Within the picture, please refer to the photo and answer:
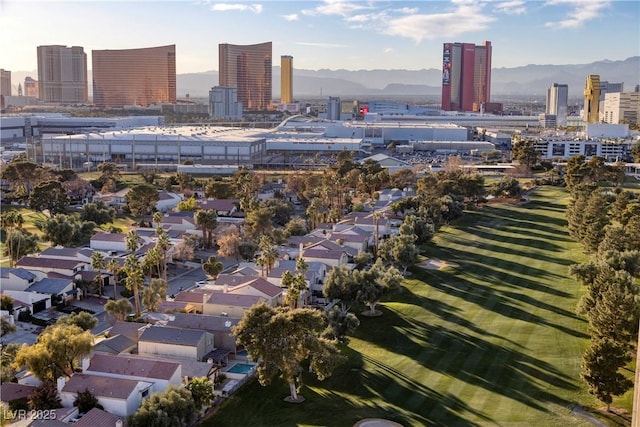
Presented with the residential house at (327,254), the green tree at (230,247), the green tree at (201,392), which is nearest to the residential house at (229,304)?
the green tree at (201,392)

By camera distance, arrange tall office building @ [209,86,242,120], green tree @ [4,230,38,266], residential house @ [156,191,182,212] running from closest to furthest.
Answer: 1. green tree @ [4,230,38,266]
2. residential house @ [156,191,182,212]
3. tall office building @ [209,86,242,120]

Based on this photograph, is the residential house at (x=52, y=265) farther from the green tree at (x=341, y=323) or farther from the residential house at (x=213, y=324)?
the green tree at (x=341, y=323)

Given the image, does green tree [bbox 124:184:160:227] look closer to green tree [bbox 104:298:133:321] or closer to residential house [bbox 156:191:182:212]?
residential house [bbox 156:191:182:212]

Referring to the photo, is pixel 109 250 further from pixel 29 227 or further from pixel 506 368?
pixel 506 368

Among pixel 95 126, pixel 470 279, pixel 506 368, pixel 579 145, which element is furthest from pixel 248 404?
pixel 95 126

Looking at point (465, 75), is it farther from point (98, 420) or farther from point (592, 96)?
point (98, 420)

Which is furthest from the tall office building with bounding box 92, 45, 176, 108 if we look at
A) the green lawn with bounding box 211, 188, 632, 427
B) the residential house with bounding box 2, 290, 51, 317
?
the residential house with bounding box 2, 290, 51, 317

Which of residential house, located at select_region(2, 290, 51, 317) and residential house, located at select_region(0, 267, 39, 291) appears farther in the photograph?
residential house, located at select_region(0, 267, 39, 291)
